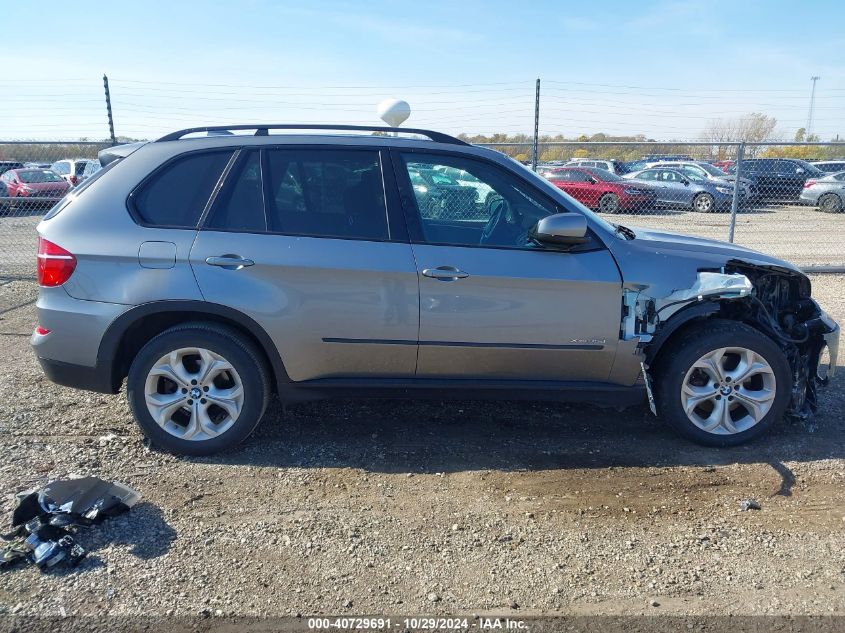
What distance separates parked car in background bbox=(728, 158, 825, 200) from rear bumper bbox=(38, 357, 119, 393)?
66.6 ft

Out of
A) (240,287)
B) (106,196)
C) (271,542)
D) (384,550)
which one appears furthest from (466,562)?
(106,196)

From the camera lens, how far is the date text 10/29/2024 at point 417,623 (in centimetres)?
259

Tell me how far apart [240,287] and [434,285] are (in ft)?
3.60

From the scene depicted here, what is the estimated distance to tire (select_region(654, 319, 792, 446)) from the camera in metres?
3.95

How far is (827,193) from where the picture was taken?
18938 mm

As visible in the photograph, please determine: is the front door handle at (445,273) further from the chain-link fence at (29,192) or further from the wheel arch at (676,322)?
the chain-link fence at (29,192)

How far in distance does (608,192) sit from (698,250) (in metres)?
14.3

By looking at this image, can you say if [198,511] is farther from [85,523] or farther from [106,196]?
[106,196]

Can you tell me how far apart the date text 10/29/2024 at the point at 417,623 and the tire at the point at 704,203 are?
708 inches

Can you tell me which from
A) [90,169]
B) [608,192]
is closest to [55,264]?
[90,169]

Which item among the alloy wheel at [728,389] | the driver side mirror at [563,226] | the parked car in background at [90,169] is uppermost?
the parked car in background at [90,169]

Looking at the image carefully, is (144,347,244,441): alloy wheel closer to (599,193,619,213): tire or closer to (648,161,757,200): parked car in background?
(599,193,619,213): tire

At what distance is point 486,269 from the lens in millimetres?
3801

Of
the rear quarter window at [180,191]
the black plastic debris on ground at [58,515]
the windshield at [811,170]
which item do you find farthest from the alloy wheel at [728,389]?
the windshield at [811,170]
